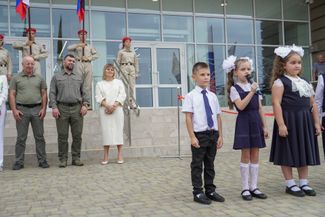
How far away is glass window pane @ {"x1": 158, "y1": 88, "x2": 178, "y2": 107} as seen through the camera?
52.4 feet

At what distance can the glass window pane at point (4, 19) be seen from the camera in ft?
48.1

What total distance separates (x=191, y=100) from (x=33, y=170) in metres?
3.84

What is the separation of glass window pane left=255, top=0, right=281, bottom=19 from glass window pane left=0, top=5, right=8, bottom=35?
9.65 m

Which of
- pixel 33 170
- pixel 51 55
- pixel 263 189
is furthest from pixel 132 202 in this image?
pixel 51 55

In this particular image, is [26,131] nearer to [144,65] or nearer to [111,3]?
[144,65]

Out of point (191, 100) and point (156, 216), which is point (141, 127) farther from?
point (156, 216)

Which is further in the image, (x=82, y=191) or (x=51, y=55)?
(x=51, y=55)

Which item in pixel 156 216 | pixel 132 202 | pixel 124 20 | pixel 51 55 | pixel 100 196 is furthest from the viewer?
pixel 124 20

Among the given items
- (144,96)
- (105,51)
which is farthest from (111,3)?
(144,96)

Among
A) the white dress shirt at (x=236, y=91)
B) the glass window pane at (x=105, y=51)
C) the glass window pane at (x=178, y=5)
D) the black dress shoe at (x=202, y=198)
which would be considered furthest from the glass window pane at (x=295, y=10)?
the black dress shoe at (x=202, y=198)

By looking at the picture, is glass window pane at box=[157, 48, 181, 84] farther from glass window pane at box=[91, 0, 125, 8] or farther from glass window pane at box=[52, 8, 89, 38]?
glass window pane at box=[52, 8, 89, 38]

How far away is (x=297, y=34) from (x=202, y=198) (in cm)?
1551

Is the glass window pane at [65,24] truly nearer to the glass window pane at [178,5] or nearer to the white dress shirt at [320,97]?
the glass window pane at [178,5]

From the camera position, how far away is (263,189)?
576cm
